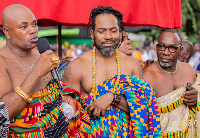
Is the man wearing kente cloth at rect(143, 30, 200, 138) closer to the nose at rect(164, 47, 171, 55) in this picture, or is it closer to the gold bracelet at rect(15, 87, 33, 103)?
the nose at rect(164, 47, 171, 55)

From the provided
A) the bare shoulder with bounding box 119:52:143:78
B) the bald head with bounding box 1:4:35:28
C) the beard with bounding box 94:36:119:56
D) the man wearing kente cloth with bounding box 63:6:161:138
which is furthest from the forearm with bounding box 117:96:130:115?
the bald head with bounding box 1:4:35:28

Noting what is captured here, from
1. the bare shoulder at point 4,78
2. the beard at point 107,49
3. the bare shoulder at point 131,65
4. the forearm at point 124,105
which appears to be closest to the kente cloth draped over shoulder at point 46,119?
the bare shoulder at point 4,78

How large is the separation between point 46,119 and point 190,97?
6.65 ft

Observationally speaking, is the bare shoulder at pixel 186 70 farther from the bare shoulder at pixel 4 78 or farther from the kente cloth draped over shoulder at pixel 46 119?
the bare shoulder at pixel 4 78

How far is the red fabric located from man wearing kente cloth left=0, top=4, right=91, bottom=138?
0.73 meters

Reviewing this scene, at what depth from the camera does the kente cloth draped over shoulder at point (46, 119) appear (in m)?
2.20

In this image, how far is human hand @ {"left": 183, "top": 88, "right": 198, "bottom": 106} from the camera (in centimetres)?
337

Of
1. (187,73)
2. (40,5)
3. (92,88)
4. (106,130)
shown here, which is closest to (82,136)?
(106,130)

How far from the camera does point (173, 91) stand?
3.45 meters

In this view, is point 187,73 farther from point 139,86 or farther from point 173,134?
point 139,86

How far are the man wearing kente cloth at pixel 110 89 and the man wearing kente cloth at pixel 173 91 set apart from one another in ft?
1.58

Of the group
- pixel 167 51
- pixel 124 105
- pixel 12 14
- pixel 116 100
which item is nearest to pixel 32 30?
pixel 12 14

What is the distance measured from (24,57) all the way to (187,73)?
98.7 inches

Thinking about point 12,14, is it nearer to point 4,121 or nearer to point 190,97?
point 4,121
